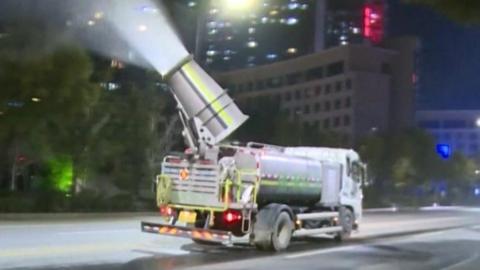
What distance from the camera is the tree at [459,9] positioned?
7.94 m

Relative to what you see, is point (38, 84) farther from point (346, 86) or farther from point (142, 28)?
point (346, 86)

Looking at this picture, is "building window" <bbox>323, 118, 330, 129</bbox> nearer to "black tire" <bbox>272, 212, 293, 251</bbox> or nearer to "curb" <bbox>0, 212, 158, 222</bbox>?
"curb" <bbox>0, 212, 158, 222</bbox>

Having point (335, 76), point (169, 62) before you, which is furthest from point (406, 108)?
point (169, 62)

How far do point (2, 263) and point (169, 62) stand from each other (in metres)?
6.71

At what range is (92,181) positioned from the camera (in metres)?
41.4

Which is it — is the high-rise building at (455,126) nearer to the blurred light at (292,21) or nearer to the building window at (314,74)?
the building window at (314,74)

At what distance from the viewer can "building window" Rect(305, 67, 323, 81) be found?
134 meters

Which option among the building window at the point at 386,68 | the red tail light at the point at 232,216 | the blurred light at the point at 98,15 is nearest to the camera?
the red tail light at the point at 232,216

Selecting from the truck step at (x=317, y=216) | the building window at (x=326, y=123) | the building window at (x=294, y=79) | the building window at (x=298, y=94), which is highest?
the building window at (x=294, y=79)

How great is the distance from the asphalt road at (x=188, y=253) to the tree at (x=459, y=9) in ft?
25.7

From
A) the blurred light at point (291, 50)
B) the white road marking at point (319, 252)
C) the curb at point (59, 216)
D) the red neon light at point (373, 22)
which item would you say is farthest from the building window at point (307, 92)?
the white road marking at point (319, 252)

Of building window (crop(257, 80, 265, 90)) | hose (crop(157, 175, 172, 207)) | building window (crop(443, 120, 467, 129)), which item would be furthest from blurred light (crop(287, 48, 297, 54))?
hose (crop(157, 175, 172, 207))

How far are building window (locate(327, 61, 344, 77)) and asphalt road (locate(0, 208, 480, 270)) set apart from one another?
354ft

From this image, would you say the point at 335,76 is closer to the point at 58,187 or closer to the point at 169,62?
the point at 58,187
